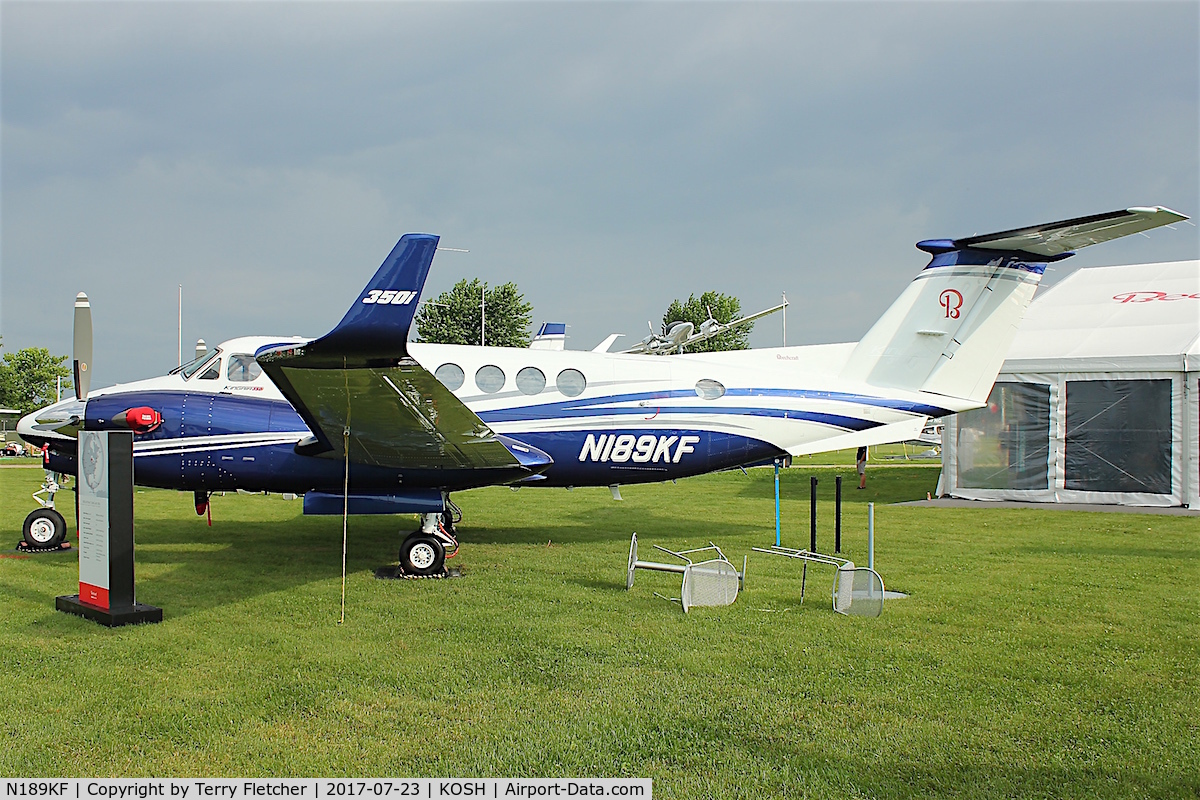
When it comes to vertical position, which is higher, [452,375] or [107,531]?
[452,375]

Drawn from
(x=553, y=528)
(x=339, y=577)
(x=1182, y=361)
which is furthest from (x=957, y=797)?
(x=1182, y=361)

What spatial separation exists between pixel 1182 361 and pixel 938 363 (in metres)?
8.14

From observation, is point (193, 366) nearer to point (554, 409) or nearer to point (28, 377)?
point (554, 409)

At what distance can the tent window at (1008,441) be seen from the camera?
17953 millimetres

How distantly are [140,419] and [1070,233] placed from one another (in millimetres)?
12426

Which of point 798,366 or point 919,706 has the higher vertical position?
point 798,366

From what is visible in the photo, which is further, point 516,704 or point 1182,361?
point 1182,361

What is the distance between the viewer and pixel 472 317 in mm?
52875

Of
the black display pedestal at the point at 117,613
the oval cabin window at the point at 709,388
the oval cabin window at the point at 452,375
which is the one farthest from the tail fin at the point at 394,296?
the oval cabin window at the point at 709,388

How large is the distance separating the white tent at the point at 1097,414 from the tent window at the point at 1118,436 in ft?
0.07

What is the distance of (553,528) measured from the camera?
14.3 m

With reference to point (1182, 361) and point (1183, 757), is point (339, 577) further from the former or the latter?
point (1182, 361)

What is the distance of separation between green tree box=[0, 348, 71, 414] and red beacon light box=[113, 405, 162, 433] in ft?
209
